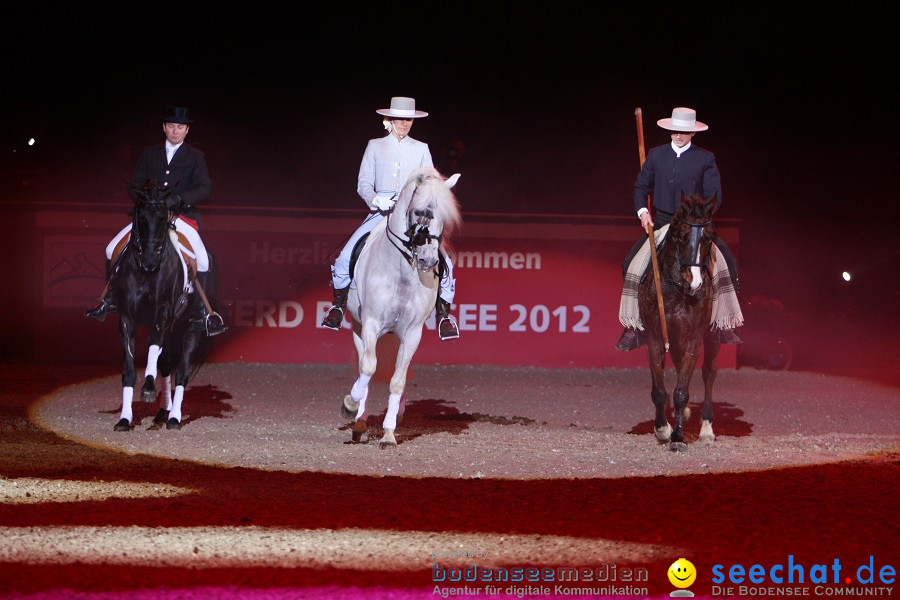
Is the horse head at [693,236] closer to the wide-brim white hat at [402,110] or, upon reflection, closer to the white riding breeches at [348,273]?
the white riding breeches at [348,273]

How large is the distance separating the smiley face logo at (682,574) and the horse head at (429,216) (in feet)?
13.8

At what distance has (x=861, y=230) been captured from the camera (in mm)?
27234

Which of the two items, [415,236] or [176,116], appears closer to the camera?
[415,236]

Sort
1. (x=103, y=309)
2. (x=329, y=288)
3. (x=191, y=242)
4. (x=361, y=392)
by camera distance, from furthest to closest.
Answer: (x=329, y=288) < (x=191, y=242) < (x=103, y=309) < (x=361, y=392)

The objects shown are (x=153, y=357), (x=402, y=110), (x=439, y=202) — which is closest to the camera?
(x=439, y=202)

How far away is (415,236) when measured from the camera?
30.9 ft

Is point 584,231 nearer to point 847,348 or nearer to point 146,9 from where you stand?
point 847,348

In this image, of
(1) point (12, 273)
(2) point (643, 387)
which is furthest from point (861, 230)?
(1) point (12, 273)

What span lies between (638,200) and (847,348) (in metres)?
15.1

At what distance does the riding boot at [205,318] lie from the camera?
11453 mm

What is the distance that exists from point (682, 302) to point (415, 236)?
8.48 feet

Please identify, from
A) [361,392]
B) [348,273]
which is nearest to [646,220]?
[348,273]

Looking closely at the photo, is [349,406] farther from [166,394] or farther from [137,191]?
[137,191]

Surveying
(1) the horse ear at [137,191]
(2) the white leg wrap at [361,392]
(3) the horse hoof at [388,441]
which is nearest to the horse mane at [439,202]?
(2) the white leg wrap at [361,392]
